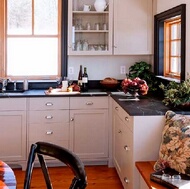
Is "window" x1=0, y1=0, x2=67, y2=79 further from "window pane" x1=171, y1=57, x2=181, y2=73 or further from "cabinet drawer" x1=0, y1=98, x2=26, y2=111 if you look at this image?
"window pane" x1=171, y1=57, x2=181, y2=73

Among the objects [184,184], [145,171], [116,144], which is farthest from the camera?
[116,144]

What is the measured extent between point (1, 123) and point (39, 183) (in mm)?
828

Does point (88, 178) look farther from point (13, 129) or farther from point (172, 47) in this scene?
point (172, 47)

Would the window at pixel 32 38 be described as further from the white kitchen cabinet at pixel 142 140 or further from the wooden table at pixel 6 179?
the wooden table at pixel 6 179

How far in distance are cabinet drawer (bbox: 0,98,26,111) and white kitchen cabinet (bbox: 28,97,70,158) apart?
0.27ft

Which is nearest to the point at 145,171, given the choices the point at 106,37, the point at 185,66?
the point at 185,66

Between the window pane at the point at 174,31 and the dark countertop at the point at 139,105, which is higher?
the window pane at the point at 174,31

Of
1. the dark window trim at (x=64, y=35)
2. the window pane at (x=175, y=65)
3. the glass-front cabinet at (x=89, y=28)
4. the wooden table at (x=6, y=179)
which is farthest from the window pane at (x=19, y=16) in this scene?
the wooden table at (x=6, y=179)

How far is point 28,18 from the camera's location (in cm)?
430

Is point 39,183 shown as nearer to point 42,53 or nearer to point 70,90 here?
point 70,90

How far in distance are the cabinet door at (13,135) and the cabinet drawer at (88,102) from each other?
1.92 ft

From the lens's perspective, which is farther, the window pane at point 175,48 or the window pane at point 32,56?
the window pane at point 32,56

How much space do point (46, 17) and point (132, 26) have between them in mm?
1141

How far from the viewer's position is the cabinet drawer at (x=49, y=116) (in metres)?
3.76
